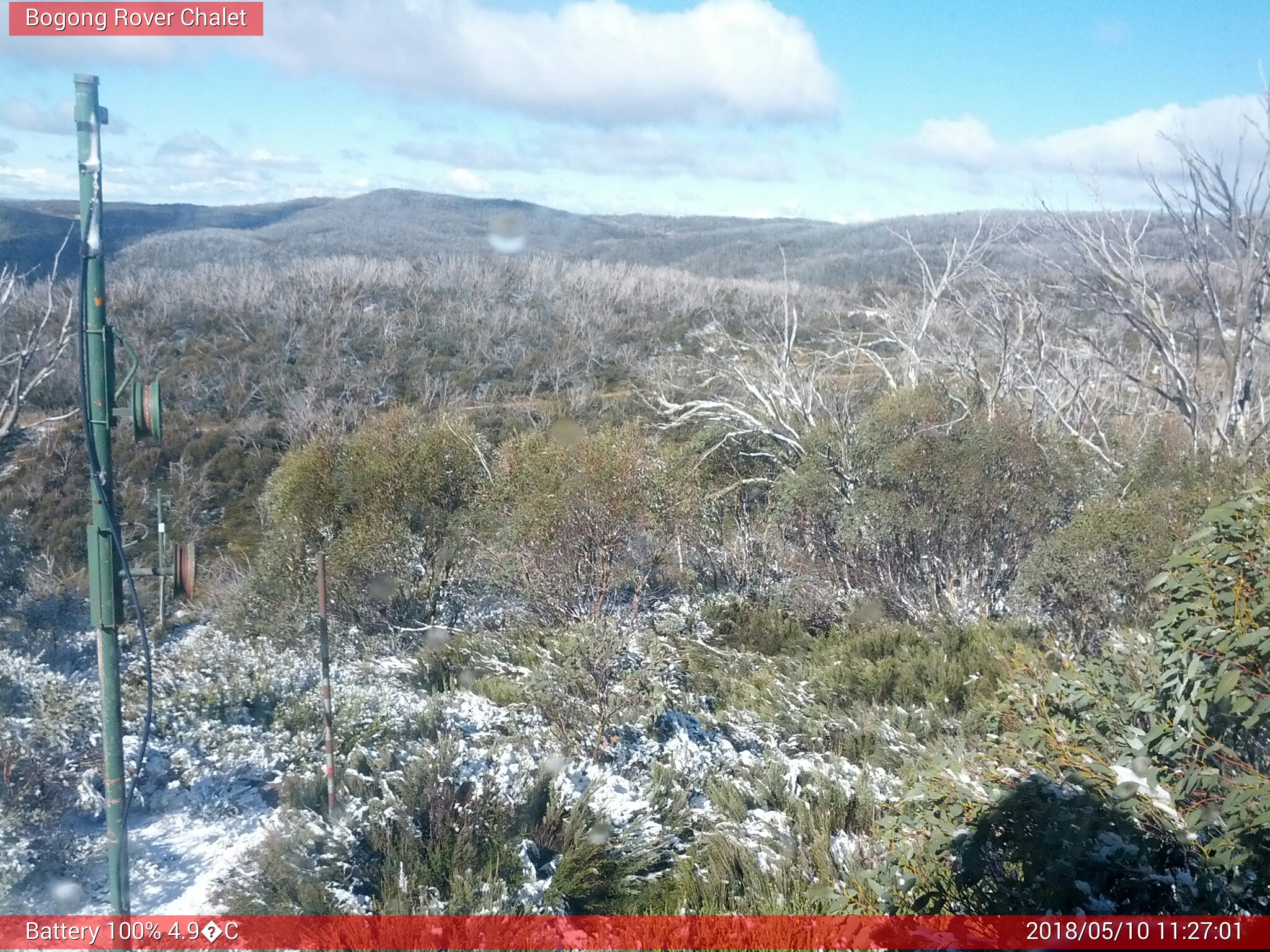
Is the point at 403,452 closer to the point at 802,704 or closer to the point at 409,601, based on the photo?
the point at 409,601

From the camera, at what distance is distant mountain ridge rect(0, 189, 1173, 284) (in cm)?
4072

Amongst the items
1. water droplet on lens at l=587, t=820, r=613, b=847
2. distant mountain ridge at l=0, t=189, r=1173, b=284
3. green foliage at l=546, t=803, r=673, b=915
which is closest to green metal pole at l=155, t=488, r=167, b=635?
green foliage at l=546, t=803, r=673, b=915

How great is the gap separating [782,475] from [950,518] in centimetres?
218

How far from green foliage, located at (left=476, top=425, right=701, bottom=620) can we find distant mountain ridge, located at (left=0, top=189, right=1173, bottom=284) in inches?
891

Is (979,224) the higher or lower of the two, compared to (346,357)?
higher

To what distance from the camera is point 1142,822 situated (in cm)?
305

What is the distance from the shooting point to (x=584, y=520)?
891 centimetres

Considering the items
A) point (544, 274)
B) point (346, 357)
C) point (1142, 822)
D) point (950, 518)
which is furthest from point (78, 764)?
point (544, 274)

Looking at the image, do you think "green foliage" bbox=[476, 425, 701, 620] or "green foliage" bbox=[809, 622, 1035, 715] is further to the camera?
"green foliage" bbox=[476, 425, 701, 620]

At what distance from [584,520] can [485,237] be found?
169ft

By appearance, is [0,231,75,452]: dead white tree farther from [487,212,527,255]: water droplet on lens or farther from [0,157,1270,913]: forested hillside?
[487,212,527,255]: water droplet on lens

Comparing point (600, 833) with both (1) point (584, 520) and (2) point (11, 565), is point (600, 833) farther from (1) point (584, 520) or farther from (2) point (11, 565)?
(2) point (11, 565)

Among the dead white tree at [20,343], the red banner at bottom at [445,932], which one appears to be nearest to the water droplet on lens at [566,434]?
the dead white tree at [20,343]

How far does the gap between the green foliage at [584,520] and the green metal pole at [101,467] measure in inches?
213
